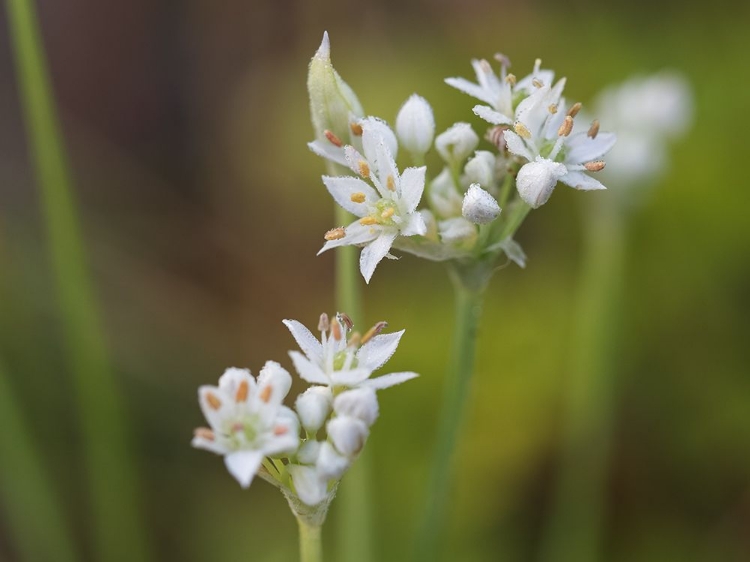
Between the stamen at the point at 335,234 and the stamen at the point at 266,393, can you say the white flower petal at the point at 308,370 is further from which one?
the stamen at the point at 335,234

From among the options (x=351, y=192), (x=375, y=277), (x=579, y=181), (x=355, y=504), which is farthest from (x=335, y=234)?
(x=375, y=277)

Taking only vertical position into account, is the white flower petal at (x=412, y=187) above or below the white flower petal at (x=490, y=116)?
below

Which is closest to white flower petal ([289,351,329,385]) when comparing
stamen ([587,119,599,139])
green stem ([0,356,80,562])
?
stamen ([587,119,599,139])

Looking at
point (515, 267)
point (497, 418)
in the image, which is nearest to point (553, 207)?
point (515, 267)

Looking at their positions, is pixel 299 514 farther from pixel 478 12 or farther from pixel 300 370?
pixel 478 12

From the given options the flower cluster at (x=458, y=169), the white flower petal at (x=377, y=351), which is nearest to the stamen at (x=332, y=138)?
the flower cluster at (x=458, y=169)

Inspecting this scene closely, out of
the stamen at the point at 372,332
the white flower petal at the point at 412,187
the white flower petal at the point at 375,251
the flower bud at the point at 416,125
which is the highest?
the flower bud at the point at 416,125
